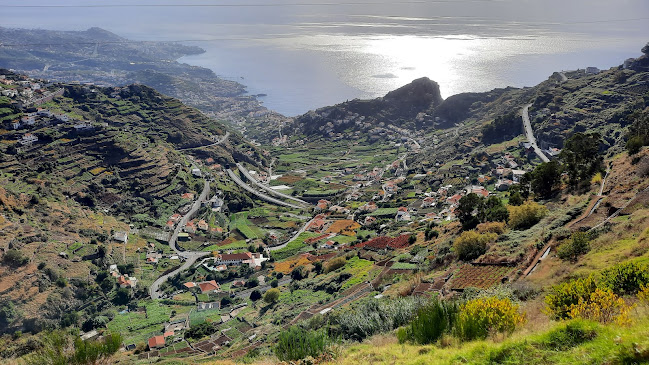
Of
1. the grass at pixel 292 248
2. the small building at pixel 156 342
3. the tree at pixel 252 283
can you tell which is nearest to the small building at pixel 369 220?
the grass at pixel 292 248

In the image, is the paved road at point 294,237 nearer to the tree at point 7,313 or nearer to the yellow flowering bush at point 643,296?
the tree at point 7,313

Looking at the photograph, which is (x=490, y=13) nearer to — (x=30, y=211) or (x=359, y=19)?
(x=359, y=19)

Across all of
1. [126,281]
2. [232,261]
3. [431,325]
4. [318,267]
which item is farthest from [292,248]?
[431,325]

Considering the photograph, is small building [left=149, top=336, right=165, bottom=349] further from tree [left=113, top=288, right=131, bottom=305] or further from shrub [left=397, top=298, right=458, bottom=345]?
shrub [left=397, top=298, right=458, bottom=345]

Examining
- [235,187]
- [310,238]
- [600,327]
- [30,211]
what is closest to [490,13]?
[235,187]

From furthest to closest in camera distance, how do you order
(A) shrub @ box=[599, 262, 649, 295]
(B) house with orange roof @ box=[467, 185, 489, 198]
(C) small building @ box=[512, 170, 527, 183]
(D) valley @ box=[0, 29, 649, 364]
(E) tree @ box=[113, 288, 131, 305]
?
1. (C) small building @ box=[512, 170, 527, 183]
2. (B) house with orange roof @ box=[467, 185, 489, 198]
3. (E) tree @ box=[113, 288, 131, 305]
4. (D) valley @ box=[0, 29, 649, 364]
5. (A) shrub @ box=[599, 262, 649, 295]

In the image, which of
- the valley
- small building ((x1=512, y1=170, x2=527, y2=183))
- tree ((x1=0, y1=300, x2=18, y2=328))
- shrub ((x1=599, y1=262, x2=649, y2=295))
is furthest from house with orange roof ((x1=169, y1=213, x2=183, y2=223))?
shrub ((x1=599, y1=262, x2=649, y2=295))
